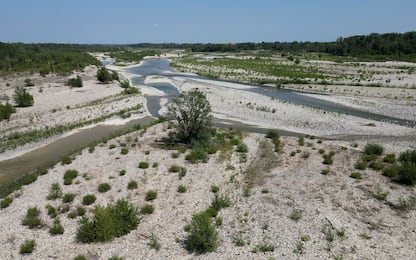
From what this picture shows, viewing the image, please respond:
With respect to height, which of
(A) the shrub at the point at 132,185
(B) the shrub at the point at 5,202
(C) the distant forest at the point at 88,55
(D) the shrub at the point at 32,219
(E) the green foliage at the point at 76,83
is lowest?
(B) the shrub at the point at 5,202

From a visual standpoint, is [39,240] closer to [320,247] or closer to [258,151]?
[320,247]

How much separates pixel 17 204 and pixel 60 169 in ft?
14.6

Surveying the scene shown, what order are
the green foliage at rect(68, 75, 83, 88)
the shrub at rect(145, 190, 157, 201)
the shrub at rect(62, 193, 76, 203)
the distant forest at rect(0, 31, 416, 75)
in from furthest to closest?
the distant forest at rect(0, 31, 416, 75), the green foliage at rect(68, 75, 83, 88), the shrub at rect(145, 190, 157, 201), the shrub at rect(62, 193, 76, 203)

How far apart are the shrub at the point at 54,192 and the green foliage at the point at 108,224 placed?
3.36 metres

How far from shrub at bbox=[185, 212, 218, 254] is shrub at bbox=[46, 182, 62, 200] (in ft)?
24.4

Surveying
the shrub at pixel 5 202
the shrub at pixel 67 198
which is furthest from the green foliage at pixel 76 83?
the shrub at pixel 67 198

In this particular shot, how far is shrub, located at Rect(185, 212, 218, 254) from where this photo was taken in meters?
11.4

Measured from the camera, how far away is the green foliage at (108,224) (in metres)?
12.1

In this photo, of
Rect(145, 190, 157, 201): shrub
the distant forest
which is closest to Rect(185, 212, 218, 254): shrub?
Rect(145, 190, 157, 201): shrub

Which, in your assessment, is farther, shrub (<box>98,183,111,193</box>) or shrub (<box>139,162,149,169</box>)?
shrub (<box>139,162,149,169</box>)

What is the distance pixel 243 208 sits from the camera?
1447 cm

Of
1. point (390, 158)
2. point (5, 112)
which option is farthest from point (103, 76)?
point (390, 158)

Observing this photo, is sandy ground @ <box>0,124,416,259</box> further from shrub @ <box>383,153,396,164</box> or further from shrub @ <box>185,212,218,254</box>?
shrub @ <box>383,153,396,164</box>

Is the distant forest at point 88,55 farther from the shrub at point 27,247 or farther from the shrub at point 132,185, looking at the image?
the shrub at point 27,247
